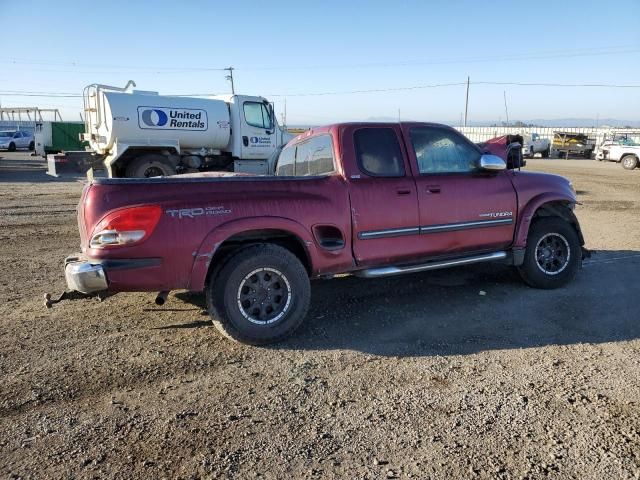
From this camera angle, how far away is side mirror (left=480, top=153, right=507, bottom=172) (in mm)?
5371

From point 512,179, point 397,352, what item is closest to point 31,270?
point 397,352

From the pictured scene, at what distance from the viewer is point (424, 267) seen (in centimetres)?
519

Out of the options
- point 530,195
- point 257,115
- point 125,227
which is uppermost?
point 257,115

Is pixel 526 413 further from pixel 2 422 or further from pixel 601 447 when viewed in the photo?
pixel 2 422

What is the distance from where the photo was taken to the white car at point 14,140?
41562 mm

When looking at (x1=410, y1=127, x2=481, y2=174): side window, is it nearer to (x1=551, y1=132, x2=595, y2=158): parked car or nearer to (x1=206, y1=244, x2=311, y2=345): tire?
(x1=206, y1=244, x2=311, y2=345): tire

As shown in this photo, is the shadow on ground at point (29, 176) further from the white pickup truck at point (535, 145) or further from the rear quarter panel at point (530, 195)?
the white pickup truck at point (535, 145)

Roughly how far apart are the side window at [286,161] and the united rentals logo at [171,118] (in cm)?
962

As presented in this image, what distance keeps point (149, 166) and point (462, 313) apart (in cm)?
1166

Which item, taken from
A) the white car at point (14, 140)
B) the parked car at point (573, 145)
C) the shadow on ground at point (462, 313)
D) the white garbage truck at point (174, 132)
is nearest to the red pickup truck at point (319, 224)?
the shadow on ground at point (462, 313)

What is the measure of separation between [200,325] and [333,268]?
1.34 m

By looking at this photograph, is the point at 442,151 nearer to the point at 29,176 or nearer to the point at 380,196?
the point at 380,196

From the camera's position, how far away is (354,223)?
482 centimetres

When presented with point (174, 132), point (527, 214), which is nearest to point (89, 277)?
point (527, 214)
